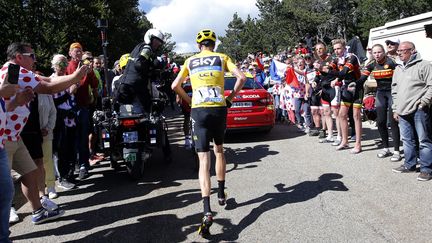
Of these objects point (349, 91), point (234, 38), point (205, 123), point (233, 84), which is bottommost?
point (205, 123)

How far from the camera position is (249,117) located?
903cm

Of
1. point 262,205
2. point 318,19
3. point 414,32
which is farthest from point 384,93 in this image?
point 318,19

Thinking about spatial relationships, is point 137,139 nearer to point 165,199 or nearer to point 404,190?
point 165,199

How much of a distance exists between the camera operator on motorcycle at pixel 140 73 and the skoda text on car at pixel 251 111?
8.90 ft

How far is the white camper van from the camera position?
38.2 feet

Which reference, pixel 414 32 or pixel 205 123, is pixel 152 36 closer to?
pixel 205 123

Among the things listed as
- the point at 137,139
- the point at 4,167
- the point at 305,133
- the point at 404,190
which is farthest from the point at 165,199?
the point at 305,133

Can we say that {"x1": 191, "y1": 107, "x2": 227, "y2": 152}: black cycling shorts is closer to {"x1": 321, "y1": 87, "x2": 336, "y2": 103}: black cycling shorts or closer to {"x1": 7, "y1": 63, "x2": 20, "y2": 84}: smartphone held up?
{"x1": 7, "y1": 63, "x2": 20, "y2": 84}: smartphone held up

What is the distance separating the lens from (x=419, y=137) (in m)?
5.80

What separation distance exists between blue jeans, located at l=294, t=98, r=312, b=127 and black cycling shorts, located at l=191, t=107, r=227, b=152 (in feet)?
19.2

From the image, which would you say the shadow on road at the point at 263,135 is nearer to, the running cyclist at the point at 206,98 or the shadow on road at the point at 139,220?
the shadow on road at the point at 139,220

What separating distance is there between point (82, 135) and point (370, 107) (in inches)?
261

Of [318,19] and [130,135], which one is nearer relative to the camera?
[130,135]

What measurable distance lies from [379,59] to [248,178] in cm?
306
